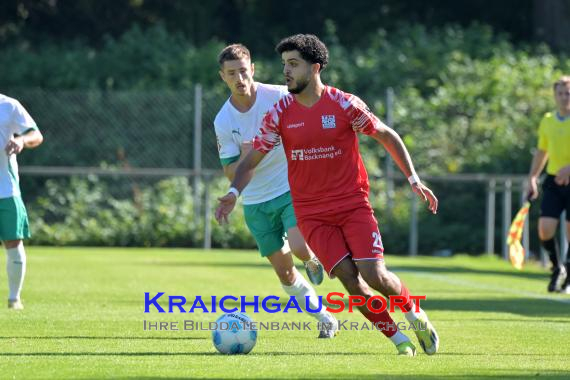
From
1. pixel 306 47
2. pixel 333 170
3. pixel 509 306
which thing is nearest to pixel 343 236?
pixel 333 170

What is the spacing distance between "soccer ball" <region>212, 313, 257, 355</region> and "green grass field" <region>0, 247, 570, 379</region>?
8cm

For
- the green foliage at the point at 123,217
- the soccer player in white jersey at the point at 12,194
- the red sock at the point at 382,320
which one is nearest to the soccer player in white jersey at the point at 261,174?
the red sock at the point at 382,320

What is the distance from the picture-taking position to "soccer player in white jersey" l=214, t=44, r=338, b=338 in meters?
10.1

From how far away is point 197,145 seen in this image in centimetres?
2581

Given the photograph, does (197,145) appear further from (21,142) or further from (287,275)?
(287,275)

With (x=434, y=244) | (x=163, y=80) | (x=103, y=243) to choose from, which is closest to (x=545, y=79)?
(x=434, y=244)

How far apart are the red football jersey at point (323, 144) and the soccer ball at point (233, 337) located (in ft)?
2.85

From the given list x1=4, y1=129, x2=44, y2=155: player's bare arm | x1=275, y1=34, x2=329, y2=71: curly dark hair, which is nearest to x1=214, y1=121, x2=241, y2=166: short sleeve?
x1=275, y1=34, x2=329, y2=71: curly dark hair

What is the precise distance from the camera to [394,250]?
25.5m

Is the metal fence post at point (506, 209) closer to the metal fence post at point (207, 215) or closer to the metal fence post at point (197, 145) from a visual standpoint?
the metal fence post at point (207, 215)

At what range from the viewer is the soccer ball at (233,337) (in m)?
8.73

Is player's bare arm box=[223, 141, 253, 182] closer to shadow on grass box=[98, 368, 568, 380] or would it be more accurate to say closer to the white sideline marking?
shadow on grass box=[98, 368, 568, 380]

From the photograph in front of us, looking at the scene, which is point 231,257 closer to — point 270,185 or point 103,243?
point 103,243

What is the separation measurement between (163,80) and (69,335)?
19.0 metres
